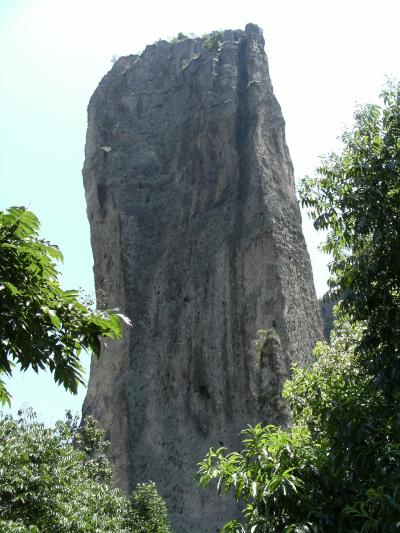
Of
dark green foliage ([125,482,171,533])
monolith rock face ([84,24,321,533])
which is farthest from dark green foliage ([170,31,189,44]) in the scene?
dark green foliage ([125,482,171,533])

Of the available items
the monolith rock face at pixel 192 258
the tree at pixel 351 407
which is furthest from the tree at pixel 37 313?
the monolith rock face at pixel 192 258

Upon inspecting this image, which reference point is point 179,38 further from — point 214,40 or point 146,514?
point 146,514

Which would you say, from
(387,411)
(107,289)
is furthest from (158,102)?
(387,411)

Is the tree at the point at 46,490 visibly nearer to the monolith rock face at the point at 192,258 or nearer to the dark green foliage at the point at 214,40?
the monolith rock face at the point at 192,258

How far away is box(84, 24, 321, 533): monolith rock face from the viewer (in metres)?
27.8

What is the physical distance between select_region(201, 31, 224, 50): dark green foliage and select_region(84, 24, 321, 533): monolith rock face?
121 millimetres

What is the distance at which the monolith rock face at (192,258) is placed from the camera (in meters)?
27.8

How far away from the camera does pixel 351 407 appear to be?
23.7 ft

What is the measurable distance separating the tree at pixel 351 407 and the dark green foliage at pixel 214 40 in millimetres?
30426

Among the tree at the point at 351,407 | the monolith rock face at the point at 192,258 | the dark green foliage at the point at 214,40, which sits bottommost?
the tree at the point at 351,407

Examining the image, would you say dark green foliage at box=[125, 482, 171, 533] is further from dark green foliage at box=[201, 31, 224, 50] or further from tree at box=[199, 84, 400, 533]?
dark green foliage at box=[201, 31, 224, 50]

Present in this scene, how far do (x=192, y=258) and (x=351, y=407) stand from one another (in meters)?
25.6

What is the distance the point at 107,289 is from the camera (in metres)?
34.7

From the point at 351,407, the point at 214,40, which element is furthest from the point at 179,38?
the point at 351,407
